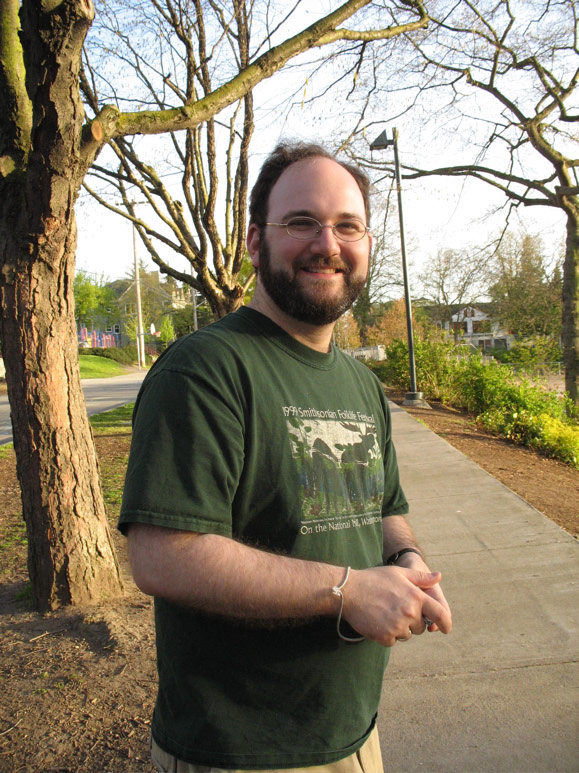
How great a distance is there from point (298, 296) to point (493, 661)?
2.62m

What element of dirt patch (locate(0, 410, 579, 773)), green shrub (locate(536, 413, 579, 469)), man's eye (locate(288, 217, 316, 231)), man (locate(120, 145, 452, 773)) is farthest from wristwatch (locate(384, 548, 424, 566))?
green shrub (locate(536, 413, 579, 469))

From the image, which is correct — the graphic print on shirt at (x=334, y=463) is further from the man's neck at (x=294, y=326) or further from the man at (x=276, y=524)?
the man's neck at (x=294, y=326)

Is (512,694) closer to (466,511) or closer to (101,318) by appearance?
(466,511)

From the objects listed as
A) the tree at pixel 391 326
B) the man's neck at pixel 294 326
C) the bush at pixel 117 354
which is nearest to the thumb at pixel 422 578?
the man's neck at pixel 294 326

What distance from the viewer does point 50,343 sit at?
3.71 meters

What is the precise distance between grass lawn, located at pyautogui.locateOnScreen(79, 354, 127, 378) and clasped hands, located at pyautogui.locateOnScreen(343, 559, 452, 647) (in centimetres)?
3649

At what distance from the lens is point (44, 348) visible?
3689 millimetres

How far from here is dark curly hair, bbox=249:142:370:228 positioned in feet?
5.70

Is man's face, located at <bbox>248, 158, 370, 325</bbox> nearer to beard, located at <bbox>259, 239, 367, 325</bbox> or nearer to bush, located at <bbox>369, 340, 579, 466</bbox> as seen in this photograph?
beard, located at <bbox>259, 239, 367, 325</bbox>

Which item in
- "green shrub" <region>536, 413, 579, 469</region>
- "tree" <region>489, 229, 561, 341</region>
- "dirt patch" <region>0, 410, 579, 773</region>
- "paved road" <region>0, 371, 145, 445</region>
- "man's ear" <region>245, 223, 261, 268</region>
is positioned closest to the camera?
"man's ear" <region>245, 223, 261, 268</region>

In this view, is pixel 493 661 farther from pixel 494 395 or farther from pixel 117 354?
pixel 117 354

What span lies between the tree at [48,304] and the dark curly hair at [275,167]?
211 cm

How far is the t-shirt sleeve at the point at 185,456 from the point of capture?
125 centimetres

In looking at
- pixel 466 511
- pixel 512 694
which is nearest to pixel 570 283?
pixel 466 511
